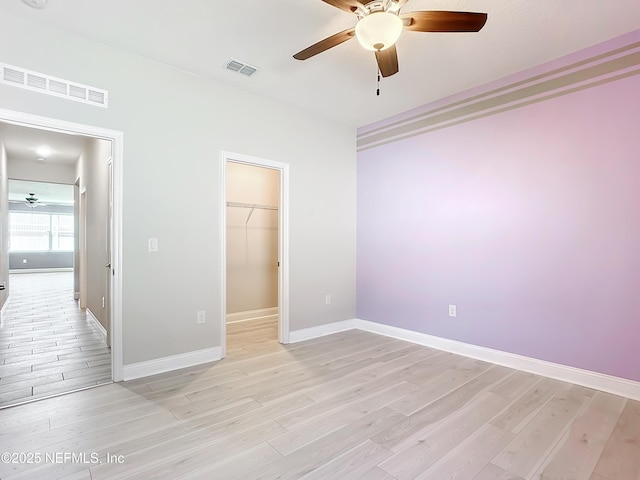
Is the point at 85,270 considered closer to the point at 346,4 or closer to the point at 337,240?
the point at 337,240

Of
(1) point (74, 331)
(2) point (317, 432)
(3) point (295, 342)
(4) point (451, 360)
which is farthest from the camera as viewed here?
(1) point (74, 331)

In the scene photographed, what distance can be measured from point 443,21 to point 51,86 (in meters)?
2.92

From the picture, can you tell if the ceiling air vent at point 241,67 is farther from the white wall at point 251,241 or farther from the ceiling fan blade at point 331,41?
the white wall at point 251,241

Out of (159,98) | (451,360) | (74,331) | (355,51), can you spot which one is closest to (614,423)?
(451,360)

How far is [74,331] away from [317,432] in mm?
4077

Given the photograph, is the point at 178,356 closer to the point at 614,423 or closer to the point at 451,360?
the point at 451,360

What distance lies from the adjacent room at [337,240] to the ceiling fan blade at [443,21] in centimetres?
2

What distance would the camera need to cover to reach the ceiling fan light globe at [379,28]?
74.0 inches

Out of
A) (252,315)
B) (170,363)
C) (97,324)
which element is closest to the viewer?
(170,363)

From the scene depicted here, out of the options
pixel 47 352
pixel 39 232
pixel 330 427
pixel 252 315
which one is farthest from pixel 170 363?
pixel 39 232

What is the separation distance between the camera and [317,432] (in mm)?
2045

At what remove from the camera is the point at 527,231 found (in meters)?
3.13

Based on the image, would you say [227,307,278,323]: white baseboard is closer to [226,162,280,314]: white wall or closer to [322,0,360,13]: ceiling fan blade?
[226,162,280,314]: white wall

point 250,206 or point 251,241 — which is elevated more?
A: point 250,206
